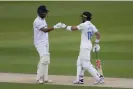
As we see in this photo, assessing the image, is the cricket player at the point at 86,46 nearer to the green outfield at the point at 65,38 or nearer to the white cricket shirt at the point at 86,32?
the white cricket shirt at the point at 86,32

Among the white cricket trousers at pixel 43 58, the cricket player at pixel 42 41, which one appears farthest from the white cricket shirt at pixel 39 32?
the white cricket trousers at pixel 43 58

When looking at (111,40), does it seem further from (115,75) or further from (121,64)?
(115,75)

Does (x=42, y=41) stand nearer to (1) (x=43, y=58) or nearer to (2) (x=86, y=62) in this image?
(1) (x=43, y=58)

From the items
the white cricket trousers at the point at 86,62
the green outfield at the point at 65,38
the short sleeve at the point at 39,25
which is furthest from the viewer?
the green outfield at the point at 65,38

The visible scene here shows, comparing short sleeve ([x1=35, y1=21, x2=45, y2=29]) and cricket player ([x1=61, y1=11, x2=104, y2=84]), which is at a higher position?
short sleeve ([x1=35, y1=21, x2=45, y2=29])

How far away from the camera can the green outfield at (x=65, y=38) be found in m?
16.2

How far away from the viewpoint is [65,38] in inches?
985

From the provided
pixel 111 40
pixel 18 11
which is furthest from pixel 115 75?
pixel 18 11

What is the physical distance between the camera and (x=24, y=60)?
1780 cm

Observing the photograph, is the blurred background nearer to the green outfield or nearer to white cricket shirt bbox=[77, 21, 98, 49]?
the green outfield

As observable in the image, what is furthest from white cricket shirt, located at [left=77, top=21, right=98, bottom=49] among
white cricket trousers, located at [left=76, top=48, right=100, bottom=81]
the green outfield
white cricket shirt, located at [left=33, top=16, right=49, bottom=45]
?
the green outfield

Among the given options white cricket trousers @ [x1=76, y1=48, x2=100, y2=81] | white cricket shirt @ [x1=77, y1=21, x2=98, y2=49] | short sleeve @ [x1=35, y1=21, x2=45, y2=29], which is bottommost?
white cricket trousers @ [x1=76, y1=48, x2=100, y2=81]

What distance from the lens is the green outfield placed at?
16234mm

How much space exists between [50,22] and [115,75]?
1865cm
